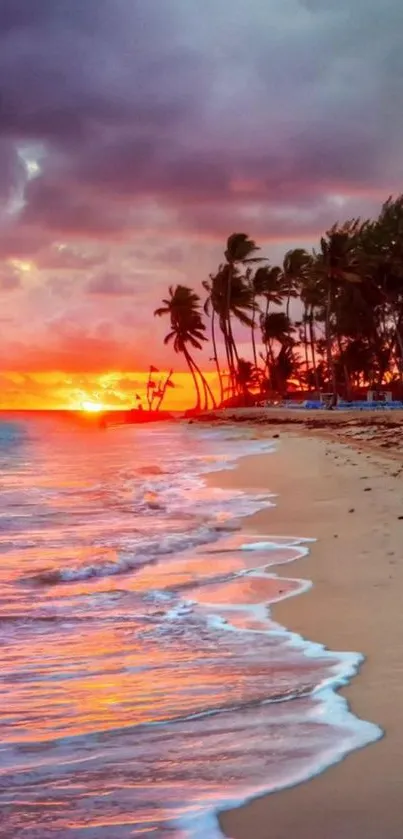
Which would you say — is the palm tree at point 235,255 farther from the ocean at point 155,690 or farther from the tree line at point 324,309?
the ocean at point 155,690

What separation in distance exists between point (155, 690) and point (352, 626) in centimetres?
139

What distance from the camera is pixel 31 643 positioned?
14.6ft

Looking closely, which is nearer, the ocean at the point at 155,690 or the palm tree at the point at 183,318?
the ocean at the point at 155,690

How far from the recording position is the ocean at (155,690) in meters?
2.50

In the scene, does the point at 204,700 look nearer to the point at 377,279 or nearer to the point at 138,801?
the point at 138,801

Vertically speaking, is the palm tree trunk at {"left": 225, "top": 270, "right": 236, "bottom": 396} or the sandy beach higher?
the palm tree trunk at {"left": 225, "top": 270, "right": 236, "bottom": 396}

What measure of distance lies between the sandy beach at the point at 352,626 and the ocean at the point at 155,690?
0.10m

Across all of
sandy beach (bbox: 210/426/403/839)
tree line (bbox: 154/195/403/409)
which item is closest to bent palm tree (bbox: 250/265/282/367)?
tree line (bbox: 154/195/403/409)

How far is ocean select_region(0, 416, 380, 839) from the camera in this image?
2504mm

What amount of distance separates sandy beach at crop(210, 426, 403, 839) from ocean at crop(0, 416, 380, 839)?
10 centimetres

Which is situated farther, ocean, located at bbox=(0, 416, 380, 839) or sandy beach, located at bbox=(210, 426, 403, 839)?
ocean, located at bbox=(0, 416, 380, 839)

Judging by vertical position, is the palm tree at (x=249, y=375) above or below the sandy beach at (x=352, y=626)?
above

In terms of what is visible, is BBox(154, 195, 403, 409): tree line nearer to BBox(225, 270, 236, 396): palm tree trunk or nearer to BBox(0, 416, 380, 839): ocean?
BBox(225, 270, 236, 396): palm tree trunk

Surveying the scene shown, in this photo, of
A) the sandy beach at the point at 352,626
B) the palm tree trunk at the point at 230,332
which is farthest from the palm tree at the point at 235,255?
the sandy beach at the point at 352,626
